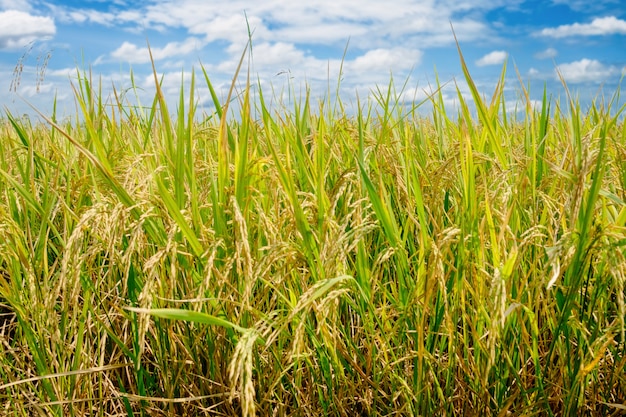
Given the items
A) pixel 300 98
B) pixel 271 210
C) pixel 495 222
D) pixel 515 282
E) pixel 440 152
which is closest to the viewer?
pixel 515 282

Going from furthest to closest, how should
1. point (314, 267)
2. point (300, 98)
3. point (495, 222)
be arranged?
1. point (300, 98)
2. point (495, 222)
3. point (314, 267)

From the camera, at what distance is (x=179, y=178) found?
1302mm

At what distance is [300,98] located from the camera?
2500mm

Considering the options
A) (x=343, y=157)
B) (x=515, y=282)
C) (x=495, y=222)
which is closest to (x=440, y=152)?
(x=343, y=157)

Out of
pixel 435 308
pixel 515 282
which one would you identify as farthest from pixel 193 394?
pixel 515 282

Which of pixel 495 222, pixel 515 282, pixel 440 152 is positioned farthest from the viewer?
pixel 440 152

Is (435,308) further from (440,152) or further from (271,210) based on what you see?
(440,152)

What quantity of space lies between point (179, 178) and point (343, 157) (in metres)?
0.87

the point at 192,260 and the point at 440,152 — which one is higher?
the point at 440,152

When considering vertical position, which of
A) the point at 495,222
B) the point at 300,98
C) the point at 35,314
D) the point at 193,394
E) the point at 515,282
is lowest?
the point at 193,394

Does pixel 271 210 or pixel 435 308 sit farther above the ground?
pixel 271 210

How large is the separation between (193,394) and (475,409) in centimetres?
70

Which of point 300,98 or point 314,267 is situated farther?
point 300,98

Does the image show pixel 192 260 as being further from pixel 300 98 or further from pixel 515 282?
pixel 300 98
